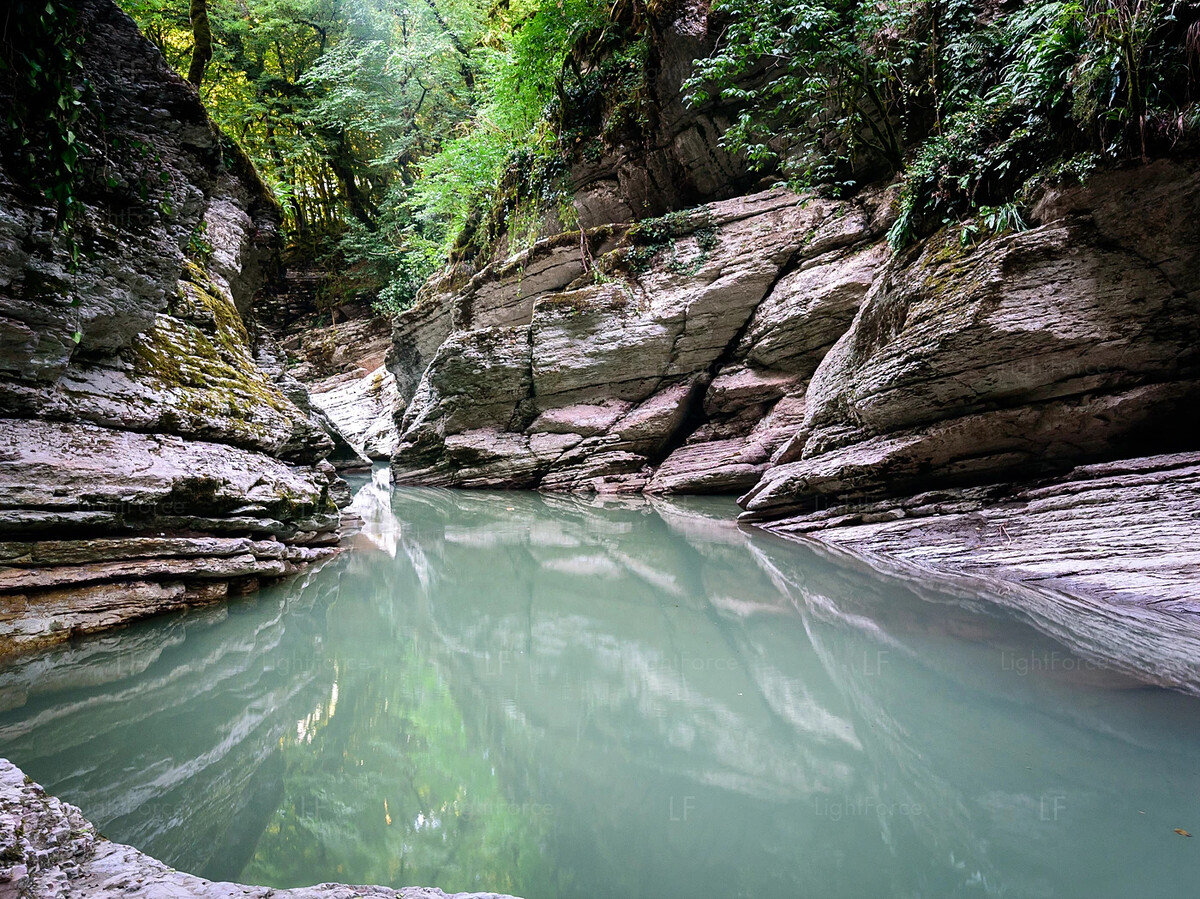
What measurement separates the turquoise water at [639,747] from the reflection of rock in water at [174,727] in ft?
0.05

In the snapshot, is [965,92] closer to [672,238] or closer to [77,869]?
[672,238]

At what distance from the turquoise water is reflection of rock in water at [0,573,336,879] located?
1 cm

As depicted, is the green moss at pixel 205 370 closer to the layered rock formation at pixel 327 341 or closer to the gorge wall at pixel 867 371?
the gorge wall at pixel 867 371

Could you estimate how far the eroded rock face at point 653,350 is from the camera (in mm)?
9586

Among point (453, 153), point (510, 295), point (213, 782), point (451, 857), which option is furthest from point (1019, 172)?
point (453, 153)

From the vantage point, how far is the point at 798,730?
2408 millimetres

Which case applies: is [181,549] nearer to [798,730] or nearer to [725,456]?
[798,730]

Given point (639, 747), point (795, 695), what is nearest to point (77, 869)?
point (639, 747)

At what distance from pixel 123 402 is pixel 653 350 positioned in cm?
848

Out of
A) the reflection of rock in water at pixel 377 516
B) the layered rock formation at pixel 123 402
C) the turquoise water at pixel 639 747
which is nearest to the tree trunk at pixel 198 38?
the layered rock formation at pixel 123 402

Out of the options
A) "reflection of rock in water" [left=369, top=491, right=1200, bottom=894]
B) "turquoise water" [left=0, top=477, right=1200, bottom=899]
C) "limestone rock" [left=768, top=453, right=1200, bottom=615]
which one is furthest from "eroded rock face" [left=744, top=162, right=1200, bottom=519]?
"turquoise water" [left=0, top=477, right=1200, bottom=899]

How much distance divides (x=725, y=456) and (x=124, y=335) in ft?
28.0

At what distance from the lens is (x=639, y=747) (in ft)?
7.55

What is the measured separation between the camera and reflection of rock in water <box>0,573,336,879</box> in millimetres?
1858
